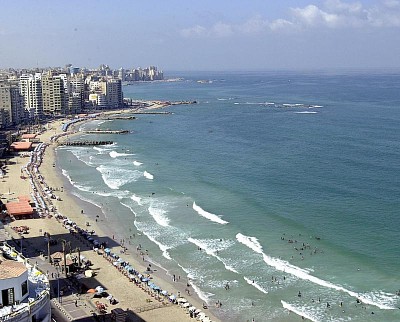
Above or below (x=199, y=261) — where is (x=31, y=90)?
above

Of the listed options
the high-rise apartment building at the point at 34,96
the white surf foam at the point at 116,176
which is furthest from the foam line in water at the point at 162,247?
the high-rise apartment building at the point at 34,96

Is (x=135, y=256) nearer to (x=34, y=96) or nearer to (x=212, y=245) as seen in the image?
(x=212, y=245)

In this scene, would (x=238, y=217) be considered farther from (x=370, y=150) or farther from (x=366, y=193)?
(x=370, y=150)

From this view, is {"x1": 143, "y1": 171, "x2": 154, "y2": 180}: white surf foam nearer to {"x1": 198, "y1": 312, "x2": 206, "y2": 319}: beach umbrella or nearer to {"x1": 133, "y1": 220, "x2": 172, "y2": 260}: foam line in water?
{"x1": 133, "y1": 220, "x2": 172, "y2": 260}: foam line in water

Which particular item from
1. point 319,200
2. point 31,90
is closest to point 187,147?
point 319,200

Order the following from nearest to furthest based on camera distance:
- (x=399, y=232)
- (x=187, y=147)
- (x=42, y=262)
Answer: (x=42, y=262), (x=399, y=232), (x=187, y=147)

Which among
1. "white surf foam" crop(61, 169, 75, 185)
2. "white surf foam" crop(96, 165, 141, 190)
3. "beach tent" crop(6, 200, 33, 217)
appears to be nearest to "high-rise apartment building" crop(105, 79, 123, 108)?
"white surf foam" crop(61, 169, 75, 185)
